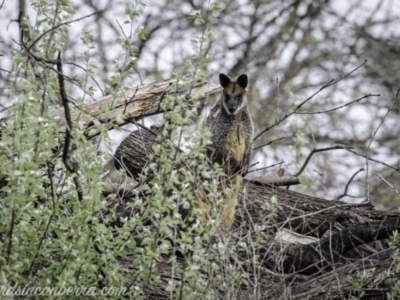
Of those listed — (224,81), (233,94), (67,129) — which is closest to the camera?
(67,129)

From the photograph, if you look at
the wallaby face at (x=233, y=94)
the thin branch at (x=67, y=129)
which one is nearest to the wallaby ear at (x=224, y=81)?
the wallaby face at (x=233, y=94)

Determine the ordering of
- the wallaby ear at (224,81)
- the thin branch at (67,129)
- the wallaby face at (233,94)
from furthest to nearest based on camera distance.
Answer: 1. the wallaby ear at (224,81)
2. the wallaby face at (233,94)
3. the thin branch at (67,129)

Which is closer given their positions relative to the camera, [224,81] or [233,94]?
[233,94]

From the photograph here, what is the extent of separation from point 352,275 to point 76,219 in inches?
103

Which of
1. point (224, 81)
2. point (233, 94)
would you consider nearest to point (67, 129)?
point (233, 94)

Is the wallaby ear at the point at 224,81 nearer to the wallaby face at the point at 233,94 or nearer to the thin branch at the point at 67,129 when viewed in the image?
the wallaby face at the point at 233,94

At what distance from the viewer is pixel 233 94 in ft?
35.8

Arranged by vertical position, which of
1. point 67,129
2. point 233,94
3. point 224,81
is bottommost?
point 67,129

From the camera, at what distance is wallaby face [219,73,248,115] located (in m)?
10.8

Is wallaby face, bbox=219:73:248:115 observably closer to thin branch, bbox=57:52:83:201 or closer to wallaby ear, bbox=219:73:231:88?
→ wallaby ear, bbox=219:73:231:88

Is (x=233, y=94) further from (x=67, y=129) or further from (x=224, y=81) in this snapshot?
(x=67, y=129)

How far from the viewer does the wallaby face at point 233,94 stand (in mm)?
10805

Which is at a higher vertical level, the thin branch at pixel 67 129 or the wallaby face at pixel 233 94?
the wallaby face at pixel 233 94

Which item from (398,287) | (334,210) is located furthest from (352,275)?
(334,210)
